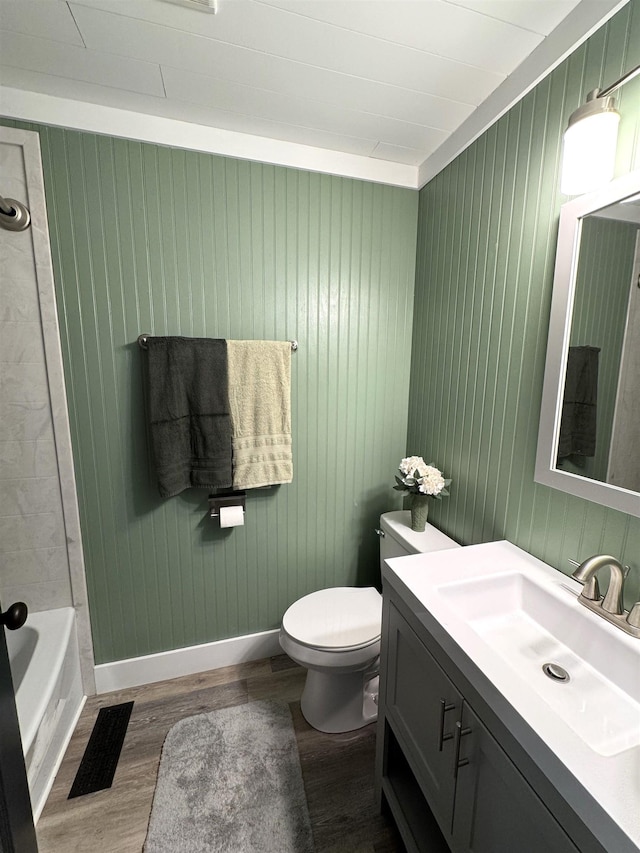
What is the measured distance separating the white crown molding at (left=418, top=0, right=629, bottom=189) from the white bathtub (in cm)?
249

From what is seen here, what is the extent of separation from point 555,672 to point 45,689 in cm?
157

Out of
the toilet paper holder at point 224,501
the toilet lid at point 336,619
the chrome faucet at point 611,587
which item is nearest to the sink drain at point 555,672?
the chrome faucet at point 611,587

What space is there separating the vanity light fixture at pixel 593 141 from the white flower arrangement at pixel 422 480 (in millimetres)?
1012

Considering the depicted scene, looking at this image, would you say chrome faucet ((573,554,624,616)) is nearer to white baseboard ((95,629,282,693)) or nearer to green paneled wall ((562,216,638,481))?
green paneled wall ((562,216,638,481))

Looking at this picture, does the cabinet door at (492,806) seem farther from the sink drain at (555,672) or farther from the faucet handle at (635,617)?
the faucet handle at (635,617)

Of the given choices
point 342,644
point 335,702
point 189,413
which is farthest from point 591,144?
point 335,702

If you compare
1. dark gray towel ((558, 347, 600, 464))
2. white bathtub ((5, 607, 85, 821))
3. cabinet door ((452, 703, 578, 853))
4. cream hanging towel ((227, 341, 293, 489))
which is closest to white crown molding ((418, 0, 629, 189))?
dark gray towel ((558, 347, 600, 464))

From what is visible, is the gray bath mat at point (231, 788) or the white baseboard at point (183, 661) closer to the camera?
the gray bath mat at point (231, 788)

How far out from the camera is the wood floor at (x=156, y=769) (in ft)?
3.69

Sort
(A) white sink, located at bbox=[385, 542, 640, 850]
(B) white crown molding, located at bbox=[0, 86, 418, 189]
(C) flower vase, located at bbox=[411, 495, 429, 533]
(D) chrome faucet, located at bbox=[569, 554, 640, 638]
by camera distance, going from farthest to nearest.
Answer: (C) flower vase, located at bbox=[411, 495, 429, 533] → (B) white crown molding, located at bbox=[0, 86, 418, 189] → (D) chrome faucet, located at bbox=[569, 554, 640, 638] → (A) white sink, located at bbox=[385, 542, 640, 850]

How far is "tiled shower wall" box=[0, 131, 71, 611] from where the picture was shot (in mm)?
1325

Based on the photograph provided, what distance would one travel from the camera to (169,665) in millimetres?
1709

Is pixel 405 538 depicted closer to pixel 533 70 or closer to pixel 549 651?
pixel 549 651

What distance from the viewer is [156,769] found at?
4.33 ft
